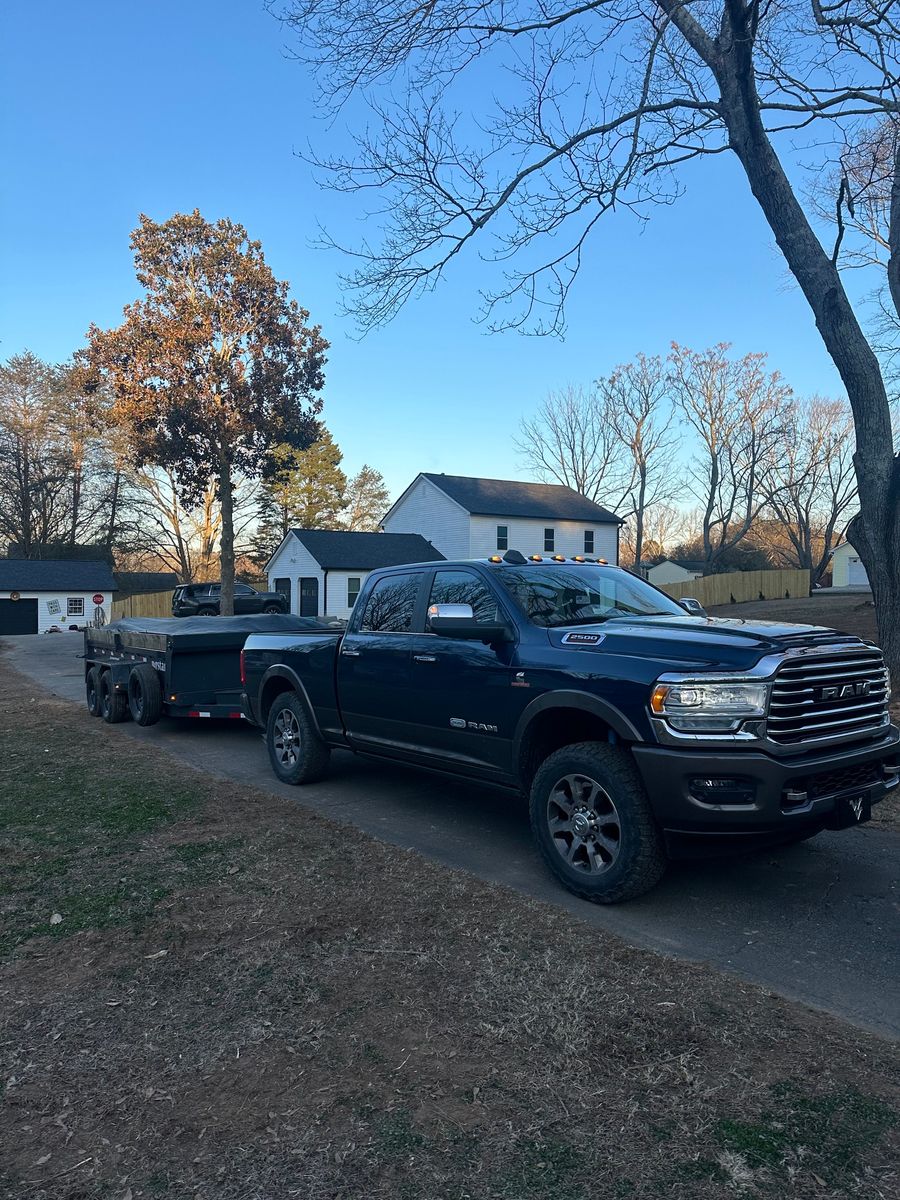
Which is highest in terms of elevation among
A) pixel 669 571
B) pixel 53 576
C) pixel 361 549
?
pixel 669 571

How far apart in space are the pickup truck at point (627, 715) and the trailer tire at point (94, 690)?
25.3 feet

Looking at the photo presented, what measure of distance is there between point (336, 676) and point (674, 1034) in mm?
4336

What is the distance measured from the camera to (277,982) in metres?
3.69

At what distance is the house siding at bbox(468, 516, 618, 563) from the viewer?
3997 centimetres

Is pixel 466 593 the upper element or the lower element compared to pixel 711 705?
upper

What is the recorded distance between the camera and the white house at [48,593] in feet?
158

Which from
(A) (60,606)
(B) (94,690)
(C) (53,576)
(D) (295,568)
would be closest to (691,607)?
(B) (94,690)

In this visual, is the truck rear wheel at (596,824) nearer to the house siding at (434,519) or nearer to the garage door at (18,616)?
the house siding at (434,519)

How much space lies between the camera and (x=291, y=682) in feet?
25.1

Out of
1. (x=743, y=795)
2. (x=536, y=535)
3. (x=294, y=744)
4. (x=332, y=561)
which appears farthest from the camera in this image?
(x=536, y=535)

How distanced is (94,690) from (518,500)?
104 feet

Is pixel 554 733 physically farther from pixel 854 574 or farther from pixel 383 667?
pixel 854 574

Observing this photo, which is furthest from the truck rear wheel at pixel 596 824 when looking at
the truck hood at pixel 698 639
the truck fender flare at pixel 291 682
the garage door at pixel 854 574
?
the garage door at pixel 854 574

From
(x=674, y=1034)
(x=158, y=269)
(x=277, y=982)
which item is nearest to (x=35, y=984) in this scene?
(x=277, y=982)
